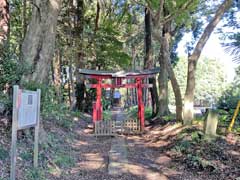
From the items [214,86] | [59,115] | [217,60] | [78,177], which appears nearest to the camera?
[78,177]

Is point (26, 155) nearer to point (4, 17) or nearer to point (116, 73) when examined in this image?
point (4, 17)

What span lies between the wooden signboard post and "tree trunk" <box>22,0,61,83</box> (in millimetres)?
2421

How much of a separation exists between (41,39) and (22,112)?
372cm

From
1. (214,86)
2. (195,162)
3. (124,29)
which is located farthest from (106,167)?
(214,86)

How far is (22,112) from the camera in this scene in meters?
4.35

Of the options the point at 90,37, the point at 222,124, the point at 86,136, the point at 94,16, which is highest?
the point at 94,16

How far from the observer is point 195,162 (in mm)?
6742

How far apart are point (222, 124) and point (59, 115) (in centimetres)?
568

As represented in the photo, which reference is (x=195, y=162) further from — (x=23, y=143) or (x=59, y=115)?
(x=59, y=115)

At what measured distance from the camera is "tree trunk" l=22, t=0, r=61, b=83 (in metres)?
7.48

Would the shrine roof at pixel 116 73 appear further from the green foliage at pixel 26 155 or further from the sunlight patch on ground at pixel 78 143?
the green foliage at pixel 26 155

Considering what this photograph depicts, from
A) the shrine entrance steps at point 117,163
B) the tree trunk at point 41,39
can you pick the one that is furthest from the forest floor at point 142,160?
the tree trunk at point 41,39

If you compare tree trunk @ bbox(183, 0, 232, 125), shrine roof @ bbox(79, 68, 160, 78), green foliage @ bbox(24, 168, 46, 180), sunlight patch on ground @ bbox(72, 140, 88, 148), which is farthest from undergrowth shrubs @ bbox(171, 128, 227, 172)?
shrine roof @ bbox(79, 68, 160, 78)

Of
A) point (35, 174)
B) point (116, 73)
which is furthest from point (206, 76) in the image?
point (35, 174)
